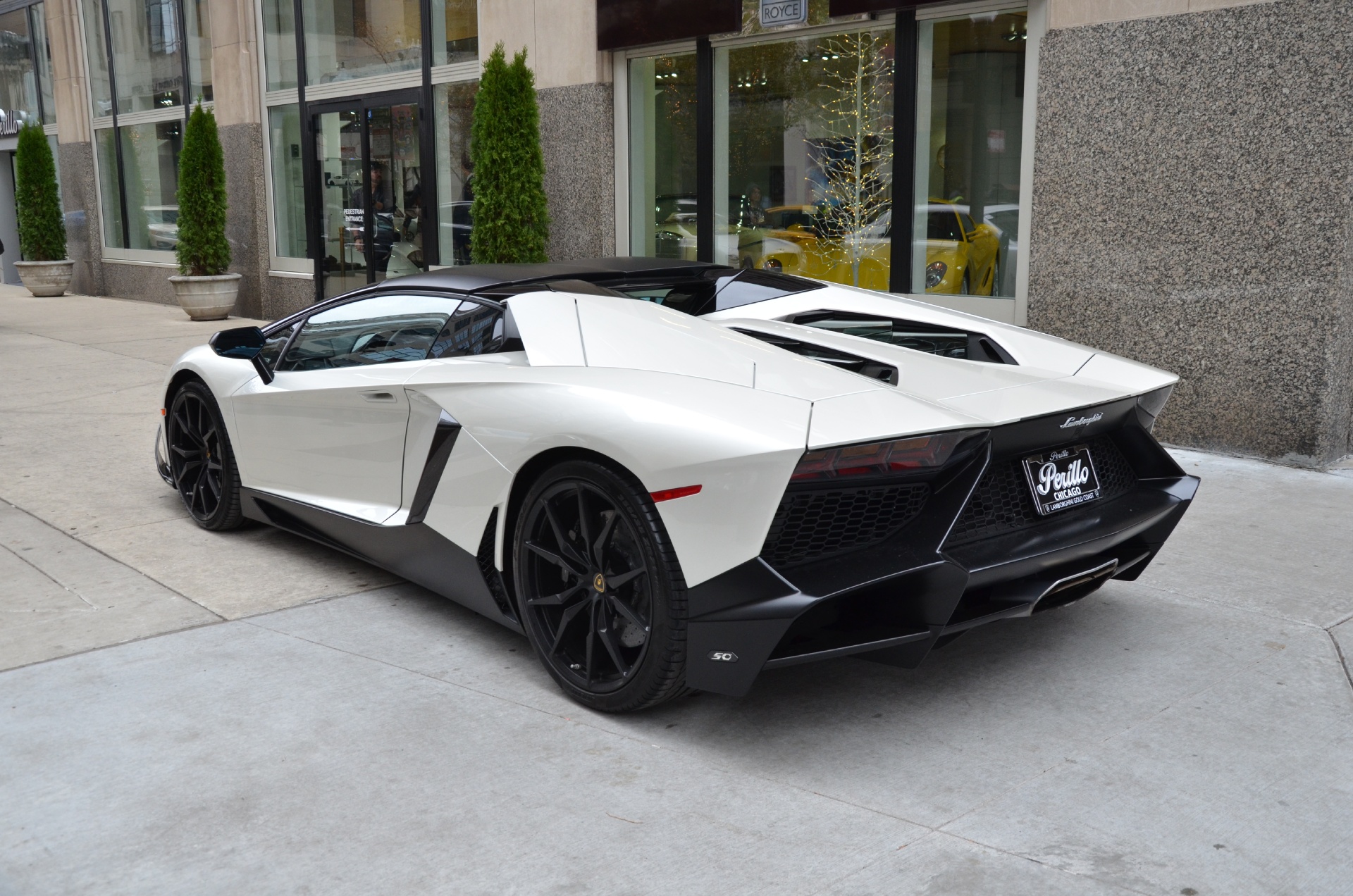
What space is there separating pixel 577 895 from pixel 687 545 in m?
0.92

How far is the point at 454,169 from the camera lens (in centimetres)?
1244

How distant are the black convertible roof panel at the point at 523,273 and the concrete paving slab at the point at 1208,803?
7.97 feet

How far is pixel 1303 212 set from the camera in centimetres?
666

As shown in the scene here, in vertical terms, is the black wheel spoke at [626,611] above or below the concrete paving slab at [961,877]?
above

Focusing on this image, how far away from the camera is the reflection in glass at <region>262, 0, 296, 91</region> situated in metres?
14.7

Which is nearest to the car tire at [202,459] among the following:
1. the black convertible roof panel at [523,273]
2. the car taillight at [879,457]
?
the black convertible roof panel at [523,273]

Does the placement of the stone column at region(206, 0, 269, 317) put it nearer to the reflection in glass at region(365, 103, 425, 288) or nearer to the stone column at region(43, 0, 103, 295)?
the reflection in glass at region(365, 103, 425, 288)

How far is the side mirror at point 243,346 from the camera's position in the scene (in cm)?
494

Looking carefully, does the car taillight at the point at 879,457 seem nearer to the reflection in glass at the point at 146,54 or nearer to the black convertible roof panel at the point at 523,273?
the black convertible roof panel at the point at 523,273

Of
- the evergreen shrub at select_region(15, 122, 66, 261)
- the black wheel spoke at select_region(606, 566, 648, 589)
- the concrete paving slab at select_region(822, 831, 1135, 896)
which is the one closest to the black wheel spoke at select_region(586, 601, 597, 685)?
the black wheel spoke at select_region(606, 566, 648, 589)

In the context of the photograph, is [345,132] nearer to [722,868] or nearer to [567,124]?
[567,124]

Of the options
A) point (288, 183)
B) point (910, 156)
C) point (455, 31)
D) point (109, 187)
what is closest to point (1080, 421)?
point (910, 156)

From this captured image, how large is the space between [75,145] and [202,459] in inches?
687

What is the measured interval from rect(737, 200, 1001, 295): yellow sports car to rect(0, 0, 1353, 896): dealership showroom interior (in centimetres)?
11
